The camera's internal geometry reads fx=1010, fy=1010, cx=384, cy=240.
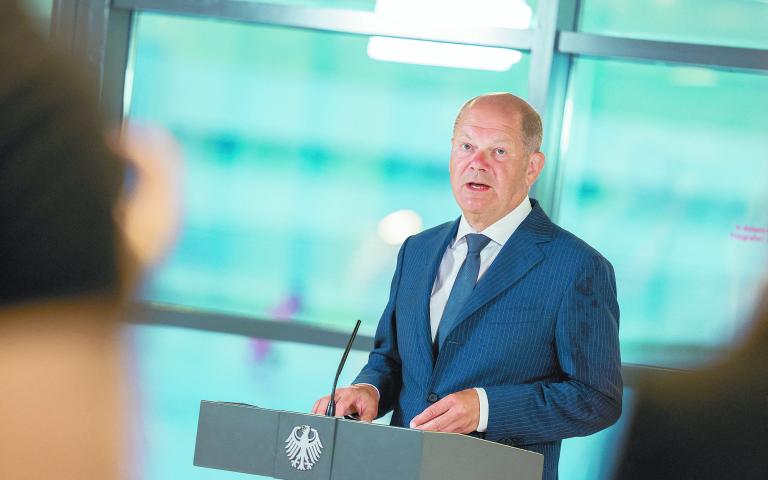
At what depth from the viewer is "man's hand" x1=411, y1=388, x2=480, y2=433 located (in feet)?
6.52

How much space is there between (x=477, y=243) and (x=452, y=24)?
1629mm

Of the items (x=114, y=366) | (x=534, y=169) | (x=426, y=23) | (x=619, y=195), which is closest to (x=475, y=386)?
(x=534, y=169)

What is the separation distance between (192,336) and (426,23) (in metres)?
1.52

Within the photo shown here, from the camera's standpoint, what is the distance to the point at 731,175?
3621mm

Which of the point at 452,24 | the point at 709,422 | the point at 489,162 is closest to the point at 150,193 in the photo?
the point at 452,24

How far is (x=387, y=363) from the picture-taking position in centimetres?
252

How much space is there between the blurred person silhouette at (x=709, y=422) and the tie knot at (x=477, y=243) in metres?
1.55

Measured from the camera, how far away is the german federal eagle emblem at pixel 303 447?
1696mm

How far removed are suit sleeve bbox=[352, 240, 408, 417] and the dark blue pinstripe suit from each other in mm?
48

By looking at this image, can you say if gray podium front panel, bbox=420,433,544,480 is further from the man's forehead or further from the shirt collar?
the man's forehead

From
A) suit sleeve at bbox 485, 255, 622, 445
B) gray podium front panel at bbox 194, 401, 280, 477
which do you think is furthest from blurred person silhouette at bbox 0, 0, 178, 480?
gray podium front panel at bbox 194, 401, 280, 477

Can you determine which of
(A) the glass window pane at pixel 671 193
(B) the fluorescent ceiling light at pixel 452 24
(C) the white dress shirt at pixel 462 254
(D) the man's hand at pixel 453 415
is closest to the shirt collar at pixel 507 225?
(C) the white dress shirt at pixel 462 254

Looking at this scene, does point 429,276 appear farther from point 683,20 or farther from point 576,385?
point 683,20

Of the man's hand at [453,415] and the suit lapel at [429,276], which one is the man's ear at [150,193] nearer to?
the suit lapel at [429,276]
